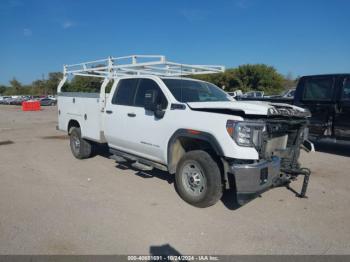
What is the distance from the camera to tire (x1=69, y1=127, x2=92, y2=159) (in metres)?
7.23

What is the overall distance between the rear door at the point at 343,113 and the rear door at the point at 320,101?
0.47 feet

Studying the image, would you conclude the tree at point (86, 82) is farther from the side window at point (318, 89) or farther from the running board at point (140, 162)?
the side window at point (318, 89)

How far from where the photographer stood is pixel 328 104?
24.7ft

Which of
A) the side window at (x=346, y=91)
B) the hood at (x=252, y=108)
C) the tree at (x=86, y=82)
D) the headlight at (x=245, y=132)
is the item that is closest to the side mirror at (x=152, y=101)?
the hood at (x=252, y=108)

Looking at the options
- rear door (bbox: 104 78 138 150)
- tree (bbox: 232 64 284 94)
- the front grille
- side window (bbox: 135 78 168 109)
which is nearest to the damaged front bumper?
the front grille

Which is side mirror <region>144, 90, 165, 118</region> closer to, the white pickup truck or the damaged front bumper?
the white pickup truck

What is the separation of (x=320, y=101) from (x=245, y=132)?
16.2 feet

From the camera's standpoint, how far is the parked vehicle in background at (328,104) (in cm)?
729

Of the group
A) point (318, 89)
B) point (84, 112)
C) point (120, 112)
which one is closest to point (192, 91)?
point (120, 112)

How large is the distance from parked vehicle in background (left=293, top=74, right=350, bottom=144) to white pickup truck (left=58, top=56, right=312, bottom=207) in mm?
2752

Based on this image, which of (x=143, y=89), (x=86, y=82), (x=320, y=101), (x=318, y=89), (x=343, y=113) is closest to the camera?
(x=143, y=89)

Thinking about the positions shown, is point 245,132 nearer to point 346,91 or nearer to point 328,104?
point 328,104

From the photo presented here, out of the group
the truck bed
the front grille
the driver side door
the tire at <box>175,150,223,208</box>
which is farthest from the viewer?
the truck bed

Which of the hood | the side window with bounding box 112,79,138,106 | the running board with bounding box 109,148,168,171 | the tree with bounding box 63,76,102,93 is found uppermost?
the tree with bounding box 63,76,102,93
